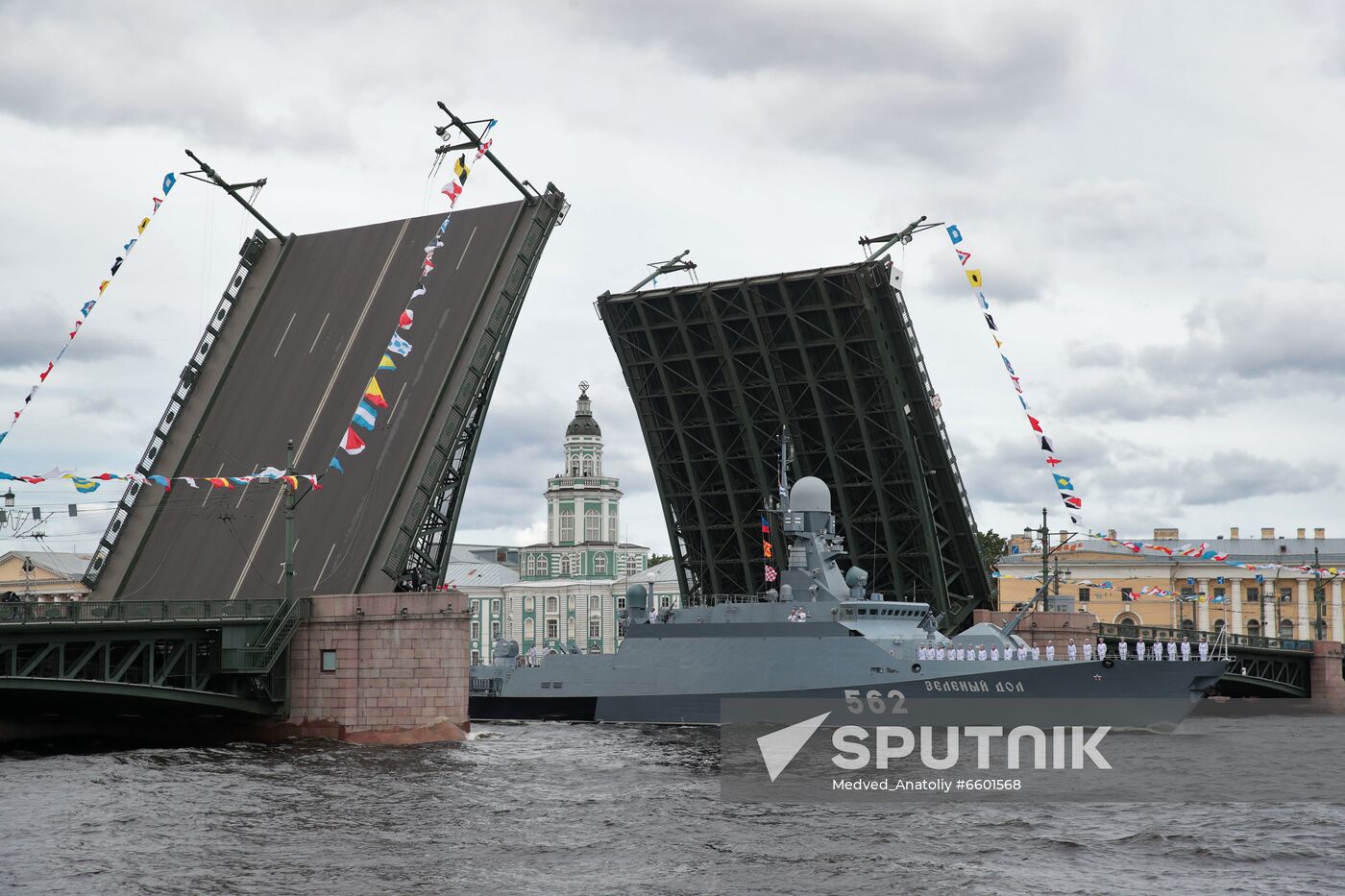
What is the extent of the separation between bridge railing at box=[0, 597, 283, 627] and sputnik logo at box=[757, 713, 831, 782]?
9138 millimetres

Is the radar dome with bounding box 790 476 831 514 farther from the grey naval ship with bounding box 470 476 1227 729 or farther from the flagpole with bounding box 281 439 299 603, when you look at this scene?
the flagpole with bounding box 281 439 299 603

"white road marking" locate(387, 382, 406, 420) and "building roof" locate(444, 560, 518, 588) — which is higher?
"white road marking" locate(387, 382, 406, 420)

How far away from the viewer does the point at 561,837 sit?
17656mm

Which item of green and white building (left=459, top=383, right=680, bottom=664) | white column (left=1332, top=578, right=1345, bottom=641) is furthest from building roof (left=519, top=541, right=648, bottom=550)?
white column (left=1332, top=578, right=1345, bottom=641)

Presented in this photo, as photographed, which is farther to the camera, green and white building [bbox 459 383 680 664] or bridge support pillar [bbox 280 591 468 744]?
green and white building [bbox 459 383 680 664]

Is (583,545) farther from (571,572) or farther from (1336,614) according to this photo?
(1336,614)

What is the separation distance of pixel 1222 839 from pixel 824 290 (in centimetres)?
1625

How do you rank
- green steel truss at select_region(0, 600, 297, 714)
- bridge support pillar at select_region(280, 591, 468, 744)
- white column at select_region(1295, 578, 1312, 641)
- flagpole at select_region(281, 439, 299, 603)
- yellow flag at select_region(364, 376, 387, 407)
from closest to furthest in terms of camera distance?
green steel truss at select_region(0, 600, 297, 714), bridge support pillar at select_region(280, 591, 468, 744), flagpole at select_region(281, 439, 299, 603), yellow flag at select_region(364, 376, 387, 407), white column at select_region(1295, 578, 1312, 641)

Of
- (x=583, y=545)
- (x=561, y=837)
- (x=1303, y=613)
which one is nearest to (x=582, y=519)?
(x=583, y=545)

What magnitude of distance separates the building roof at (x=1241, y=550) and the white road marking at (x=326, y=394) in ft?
136

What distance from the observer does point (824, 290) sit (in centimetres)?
3148

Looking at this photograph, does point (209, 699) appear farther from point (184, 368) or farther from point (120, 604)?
point (184, 368)

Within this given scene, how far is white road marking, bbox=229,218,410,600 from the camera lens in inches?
1122

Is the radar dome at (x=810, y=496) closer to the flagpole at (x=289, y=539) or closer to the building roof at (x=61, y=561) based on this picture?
the flagpole at (x=289, y=539)
